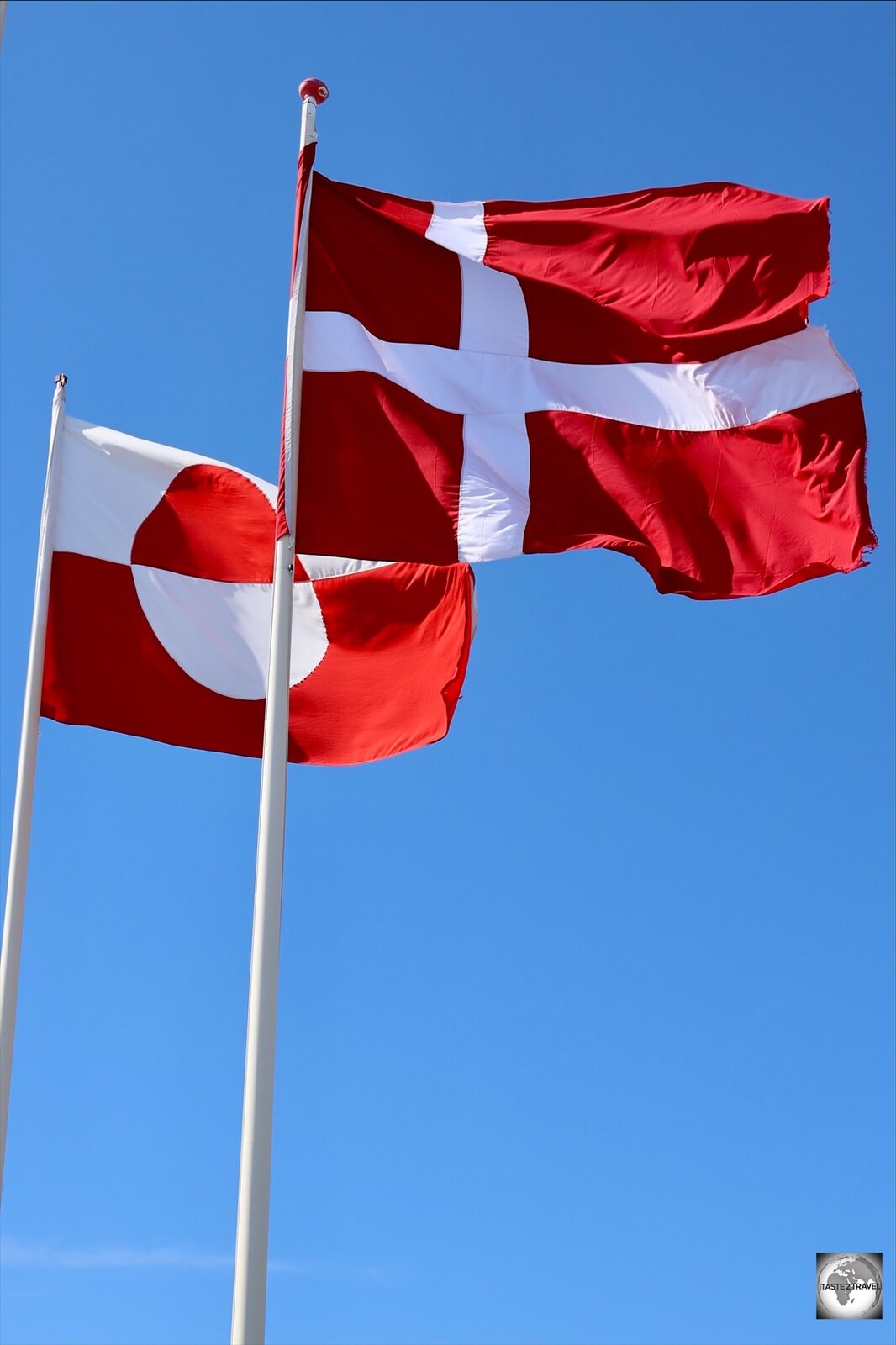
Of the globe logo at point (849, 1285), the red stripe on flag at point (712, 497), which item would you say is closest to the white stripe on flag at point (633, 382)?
the red stripe on flag at point (712, 497)

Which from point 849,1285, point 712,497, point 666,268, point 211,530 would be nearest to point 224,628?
point 211,530

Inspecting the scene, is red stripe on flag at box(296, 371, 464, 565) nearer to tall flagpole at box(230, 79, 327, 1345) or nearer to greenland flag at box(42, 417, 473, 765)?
tall flagpole at box(230, 79, 327, 1345)

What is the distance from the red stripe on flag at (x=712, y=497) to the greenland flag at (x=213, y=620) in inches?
112

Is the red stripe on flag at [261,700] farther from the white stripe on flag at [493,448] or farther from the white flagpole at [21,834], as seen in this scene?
the white stripe on flag at [493,448]

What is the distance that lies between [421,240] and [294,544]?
11.6ft

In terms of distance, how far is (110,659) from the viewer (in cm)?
1761

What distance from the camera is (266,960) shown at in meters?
12.1

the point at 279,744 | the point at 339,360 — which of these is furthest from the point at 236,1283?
the point at 339,360

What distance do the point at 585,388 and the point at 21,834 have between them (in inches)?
249

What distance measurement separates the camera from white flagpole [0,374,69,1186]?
598 inches

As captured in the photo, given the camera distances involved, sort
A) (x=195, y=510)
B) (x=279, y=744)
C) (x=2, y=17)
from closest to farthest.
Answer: (x=2, y=17), (x=279, y=744), (x=195, y=510)

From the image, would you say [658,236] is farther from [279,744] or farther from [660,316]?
[279,744]

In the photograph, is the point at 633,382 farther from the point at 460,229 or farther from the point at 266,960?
the point at 266,960

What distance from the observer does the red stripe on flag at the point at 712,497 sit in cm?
1483
